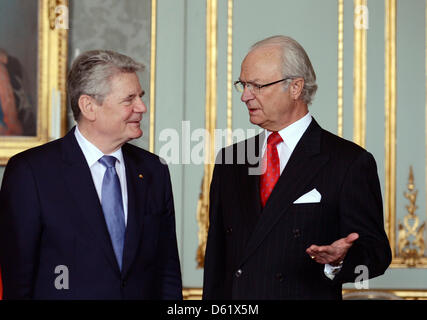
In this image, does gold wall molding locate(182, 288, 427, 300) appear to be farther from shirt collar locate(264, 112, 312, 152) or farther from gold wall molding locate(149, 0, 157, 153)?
shirt collar locate(264, 112, 312, 152)

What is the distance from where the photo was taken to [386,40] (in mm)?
4566

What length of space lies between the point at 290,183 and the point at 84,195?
710 mm

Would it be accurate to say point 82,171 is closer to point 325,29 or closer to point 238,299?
point 238,299

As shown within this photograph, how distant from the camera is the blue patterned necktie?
2.39m

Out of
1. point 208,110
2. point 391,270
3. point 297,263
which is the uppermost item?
point 208,110

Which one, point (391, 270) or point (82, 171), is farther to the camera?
point (391, 270)

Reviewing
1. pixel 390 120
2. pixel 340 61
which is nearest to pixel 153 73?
pixel 340 61

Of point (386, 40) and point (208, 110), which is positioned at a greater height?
point (386, 40)

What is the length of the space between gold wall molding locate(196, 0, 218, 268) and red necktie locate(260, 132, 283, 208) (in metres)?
1.97

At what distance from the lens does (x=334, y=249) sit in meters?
2.09

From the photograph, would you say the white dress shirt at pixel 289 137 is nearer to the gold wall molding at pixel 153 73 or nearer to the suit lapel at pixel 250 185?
the suit lapel at pixel 250 185
